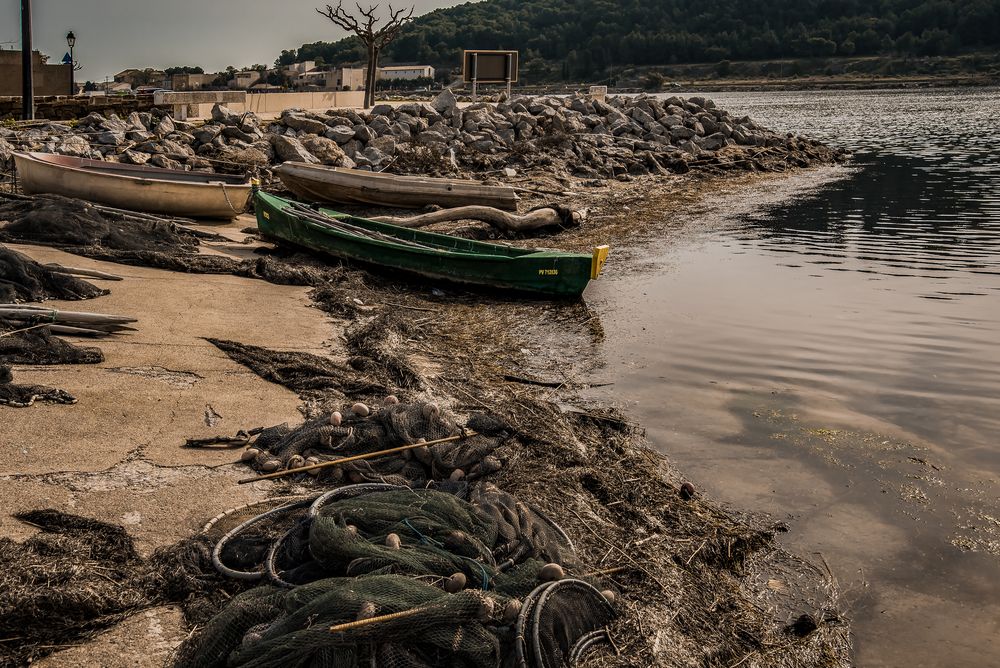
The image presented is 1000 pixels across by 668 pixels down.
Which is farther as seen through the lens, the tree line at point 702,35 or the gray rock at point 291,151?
the tree line at point 702,35

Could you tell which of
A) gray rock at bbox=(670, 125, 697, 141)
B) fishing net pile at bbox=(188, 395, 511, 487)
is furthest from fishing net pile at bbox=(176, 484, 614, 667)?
gray rock at bbox=(670, 125, 697, 141)

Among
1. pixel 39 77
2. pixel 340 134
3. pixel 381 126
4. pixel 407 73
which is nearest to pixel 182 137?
pixel 340 134

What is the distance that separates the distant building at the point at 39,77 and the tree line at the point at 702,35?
9853 cm

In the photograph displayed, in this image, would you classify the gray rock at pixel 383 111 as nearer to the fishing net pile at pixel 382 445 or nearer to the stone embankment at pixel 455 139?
the stone embankment at pixel 455 139

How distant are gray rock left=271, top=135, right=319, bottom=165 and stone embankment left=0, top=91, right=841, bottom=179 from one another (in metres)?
0.03

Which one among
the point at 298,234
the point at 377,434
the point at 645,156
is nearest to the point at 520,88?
the point at 645,156

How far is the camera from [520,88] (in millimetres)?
126250

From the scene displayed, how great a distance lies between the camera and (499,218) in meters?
17.9

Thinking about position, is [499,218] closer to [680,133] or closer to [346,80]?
[680,133]

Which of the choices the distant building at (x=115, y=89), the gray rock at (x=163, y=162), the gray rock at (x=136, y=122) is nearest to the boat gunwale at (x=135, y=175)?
the gray rock at (x=163, y=162)

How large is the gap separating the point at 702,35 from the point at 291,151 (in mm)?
138892

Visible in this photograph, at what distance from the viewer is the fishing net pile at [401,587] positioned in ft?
13.7

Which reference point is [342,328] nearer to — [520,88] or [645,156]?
[645,156]

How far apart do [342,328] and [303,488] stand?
474 centimetres
